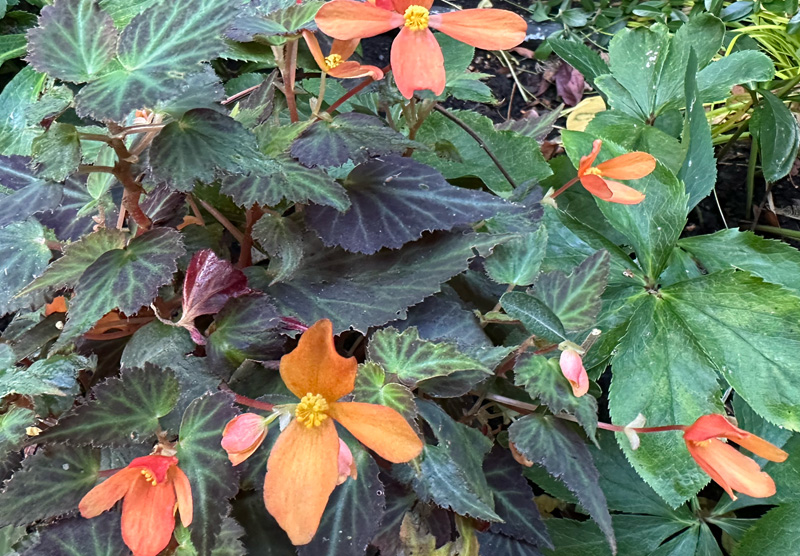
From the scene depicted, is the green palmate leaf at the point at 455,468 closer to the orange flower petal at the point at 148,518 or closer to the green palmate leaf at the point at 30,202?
the orange flower petal at the point at 148,518

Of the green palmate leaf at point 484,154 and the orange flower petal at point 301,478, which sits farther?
the green palmate leaf at point 484,154

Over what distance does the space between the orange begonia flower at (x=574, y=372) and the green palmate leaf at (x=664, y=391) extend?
15cm

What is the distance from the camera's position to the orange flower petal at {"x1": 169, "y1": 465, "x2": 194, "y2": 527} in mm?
349

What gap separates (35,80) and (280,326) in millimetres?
1225

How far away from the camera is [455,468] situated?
1.53ft

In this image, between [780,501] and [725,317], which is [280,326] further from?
[780,501]

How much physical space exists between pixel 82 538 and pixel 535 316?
406 millimetres

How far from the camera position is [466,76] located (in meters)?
0.80

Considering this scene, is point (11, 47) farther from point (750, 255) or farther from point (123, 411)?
point (750, 255)

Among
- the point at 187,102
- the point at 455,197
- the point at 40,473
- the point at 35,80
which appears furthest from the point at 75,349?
the point at 35,80

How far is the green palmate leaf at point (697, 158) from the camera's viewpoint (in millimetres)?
817

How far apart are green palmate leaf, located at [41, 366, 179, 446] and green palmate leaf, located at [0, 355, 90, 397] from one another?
0.11 ft

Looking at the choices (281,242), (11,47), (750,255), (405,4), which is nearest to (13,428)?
(281,242)

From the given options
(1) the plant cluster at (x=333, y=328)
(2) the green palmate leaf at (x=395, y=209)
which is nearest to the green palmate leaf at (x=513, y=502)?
(1) the plant cluster at (x=333, y=328)
